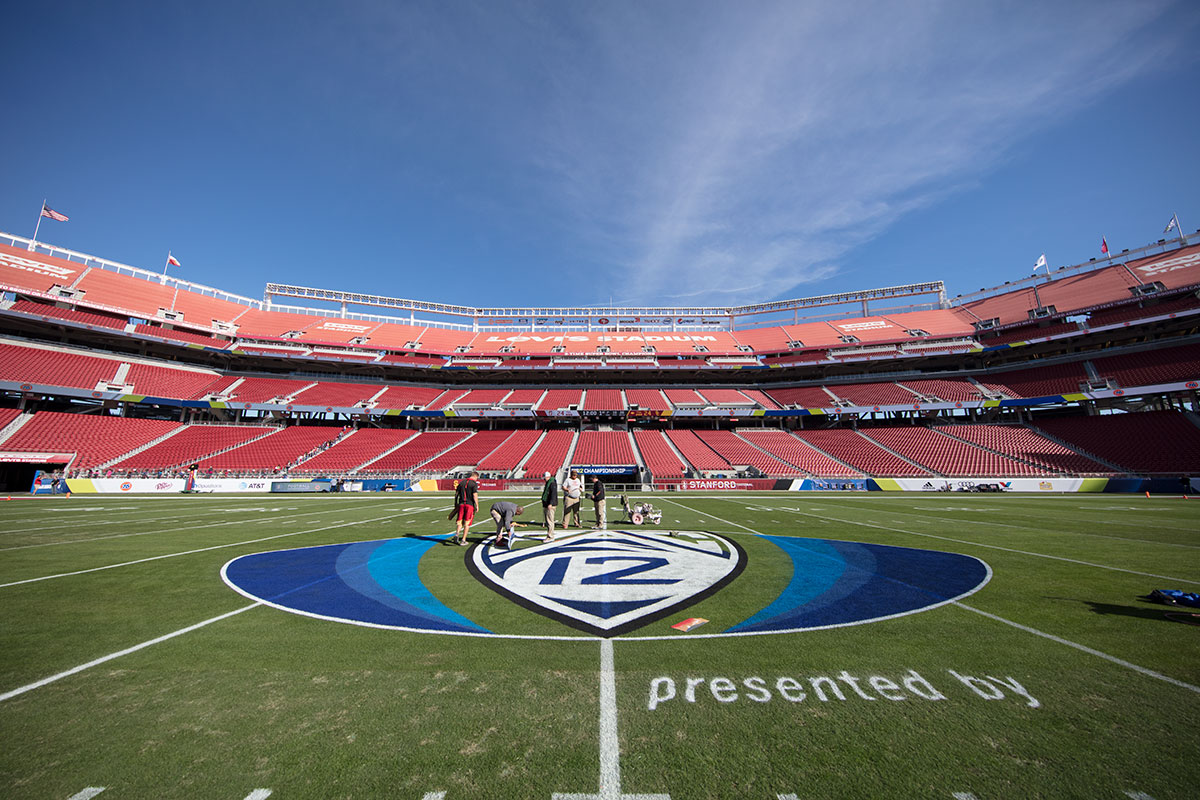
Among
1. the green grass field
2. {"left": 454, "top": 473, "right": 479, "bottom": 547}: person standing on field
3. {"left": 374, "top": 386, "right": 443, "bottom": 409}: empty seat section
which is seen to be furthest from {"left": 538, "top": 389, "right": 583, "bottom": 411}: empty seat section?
the green grass field

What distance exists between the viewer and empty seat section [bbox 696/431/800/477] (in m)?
38.2

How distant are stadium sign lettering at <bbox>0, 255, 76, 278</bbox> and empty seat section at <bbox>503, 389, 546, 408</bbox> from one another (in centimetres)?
4543

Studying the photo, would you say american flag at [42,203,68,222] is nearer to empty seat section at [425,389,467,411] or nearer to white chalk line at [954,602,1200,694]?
empty seat section at [425,389,467,411]

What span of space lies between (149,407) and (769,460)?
200ft

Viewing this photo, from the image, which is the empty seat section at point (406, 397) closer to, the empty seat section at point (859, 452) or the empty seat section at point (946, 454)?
the empty seat section at point (859, 452)

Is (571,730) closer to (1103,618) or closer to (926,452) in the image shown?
(1103,618)

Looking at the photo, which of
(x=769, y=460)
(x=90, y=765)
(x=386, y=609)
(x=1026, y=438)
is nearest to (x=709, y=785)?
(x=90, y=765)

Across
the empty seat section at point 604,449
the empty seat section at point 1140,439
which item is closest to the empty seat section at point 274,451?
the empty seat section at point 604,449

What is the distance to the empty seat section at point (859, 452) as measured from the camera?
3669 cm

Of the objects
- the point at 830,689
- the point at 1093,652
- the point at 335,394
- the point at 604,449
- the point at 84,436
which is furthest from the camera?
the point at 335,394

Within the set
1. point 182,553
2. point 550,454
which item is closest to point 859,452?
point 550,454

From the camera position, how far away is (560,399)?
52688 millimetres

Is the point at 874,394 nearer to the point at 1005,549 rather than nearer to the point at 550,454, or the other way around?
the point at 550,454

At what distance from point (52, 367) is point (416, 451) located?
30.3 metres
